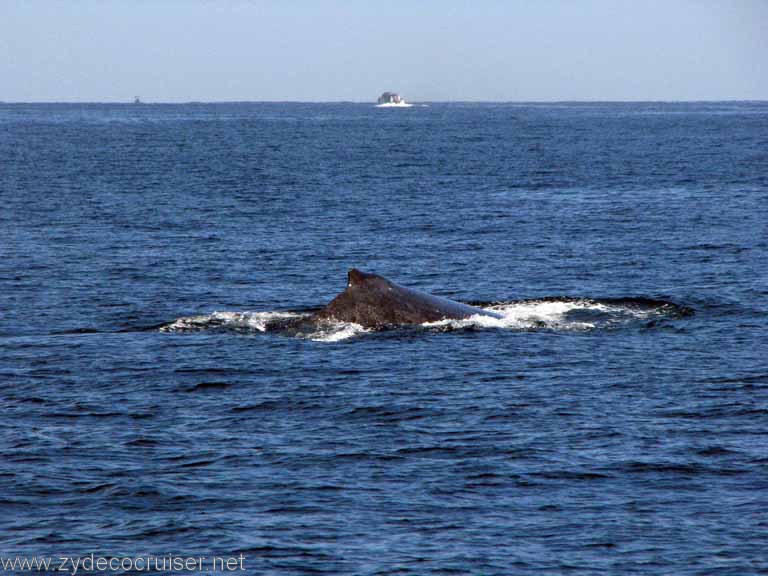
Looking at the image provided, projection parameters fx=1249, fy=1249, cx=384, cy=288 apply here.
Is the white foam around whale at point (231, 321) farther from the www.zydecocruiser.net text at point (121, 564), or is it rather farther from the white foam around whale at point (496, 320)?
the www.zydecocruiser.net text at point (121, 564)

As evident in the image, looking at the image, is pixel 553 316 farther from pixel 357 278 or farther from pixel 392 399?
pixel 392 399

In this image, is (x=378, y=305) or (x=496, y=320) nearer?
(x=378, y=305)

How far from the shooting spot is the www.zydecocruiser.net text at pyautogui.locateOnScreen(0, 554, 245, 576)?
14.2 metres

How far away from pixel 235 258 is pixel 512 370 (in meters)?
18.5

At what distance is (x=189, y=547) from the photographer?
48.6 feet

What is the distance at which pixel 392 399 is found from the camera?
21.5 m

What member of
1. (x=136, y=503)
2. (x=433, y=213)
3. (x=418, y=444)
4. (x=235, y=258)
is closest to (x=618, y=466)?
(x=418, y=444)

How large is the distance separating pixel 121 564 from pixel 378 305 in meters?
13.8

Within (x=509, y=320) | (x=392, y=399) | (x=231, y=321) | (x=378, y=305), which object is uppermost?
(x=378, y=305)

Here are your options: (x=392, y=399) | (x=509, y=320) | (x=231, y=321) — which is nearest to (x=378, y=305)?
(x=509, y=320)

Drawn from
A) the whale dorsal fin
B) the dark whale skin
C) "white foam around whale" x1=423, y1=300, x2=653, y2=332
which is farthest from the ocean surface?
the whale dorsal fin

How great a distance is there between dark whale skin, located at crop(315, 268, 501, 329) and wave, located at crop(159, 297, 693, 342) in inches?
8.6

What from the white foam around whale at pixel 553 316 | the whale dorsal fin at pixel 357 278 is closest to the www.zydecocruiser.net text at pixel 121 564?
the whale dorsal fin at pixel 357 278

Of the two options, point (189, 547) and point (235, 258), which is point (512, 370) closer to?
point (189, 547)
